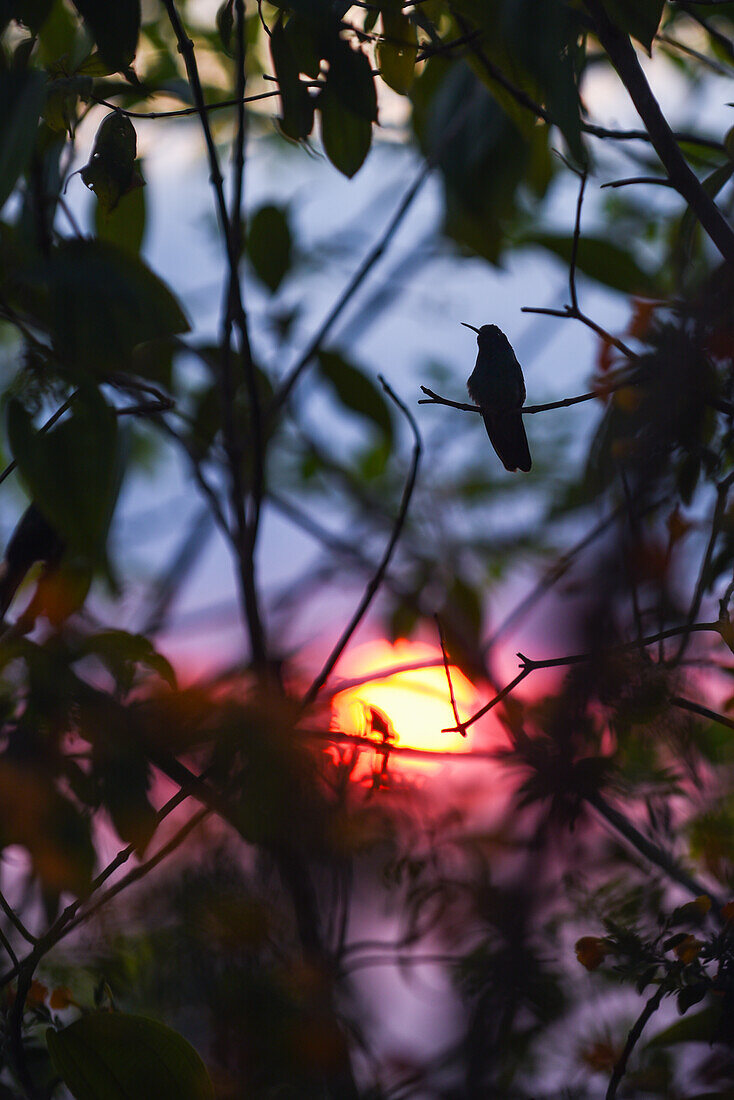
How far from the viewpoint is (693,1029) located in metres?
0.85

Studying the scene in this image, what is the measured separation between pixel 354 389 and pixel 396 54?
0.64 metres

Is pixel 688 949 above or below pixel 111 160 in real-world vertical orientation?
below

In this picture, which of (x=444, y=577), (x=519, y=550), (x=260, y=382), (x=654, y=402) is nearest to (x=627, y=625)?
(x=654, y=402)

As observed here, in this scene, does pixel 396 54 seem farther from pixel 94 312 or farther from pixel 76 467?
pixel 76 467

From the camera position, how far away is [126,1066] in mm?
745

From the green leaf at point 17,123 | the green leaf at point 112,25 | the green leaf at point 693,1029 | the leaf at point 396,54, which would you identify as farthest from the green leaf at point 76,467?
the green leaf at point 693,1029

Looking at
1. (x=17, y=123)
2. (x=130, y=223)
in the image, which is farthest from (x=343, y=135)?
(x=130, y=223)

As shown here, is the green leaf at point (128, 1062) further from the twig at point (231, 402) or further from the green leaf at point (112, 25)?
the green leaf at point (112, 25)

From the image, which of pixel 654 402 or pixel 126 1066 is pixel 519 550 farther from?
pixel 126 1066

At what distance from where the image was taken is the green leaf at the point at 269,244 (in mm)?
1481

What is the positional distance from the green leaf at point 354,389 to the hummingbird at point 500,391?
1.88 feet

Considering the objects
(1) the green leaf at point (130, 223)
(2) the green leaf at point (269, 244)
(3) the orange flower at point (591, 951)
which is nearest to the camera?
(3) the orange flower at point (591, 951)

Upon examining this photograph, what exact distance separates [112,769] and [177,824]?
37cm

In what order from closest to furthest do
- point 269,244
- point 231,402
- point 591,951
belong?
point 591,951 < point 231,402 < point 269,244
